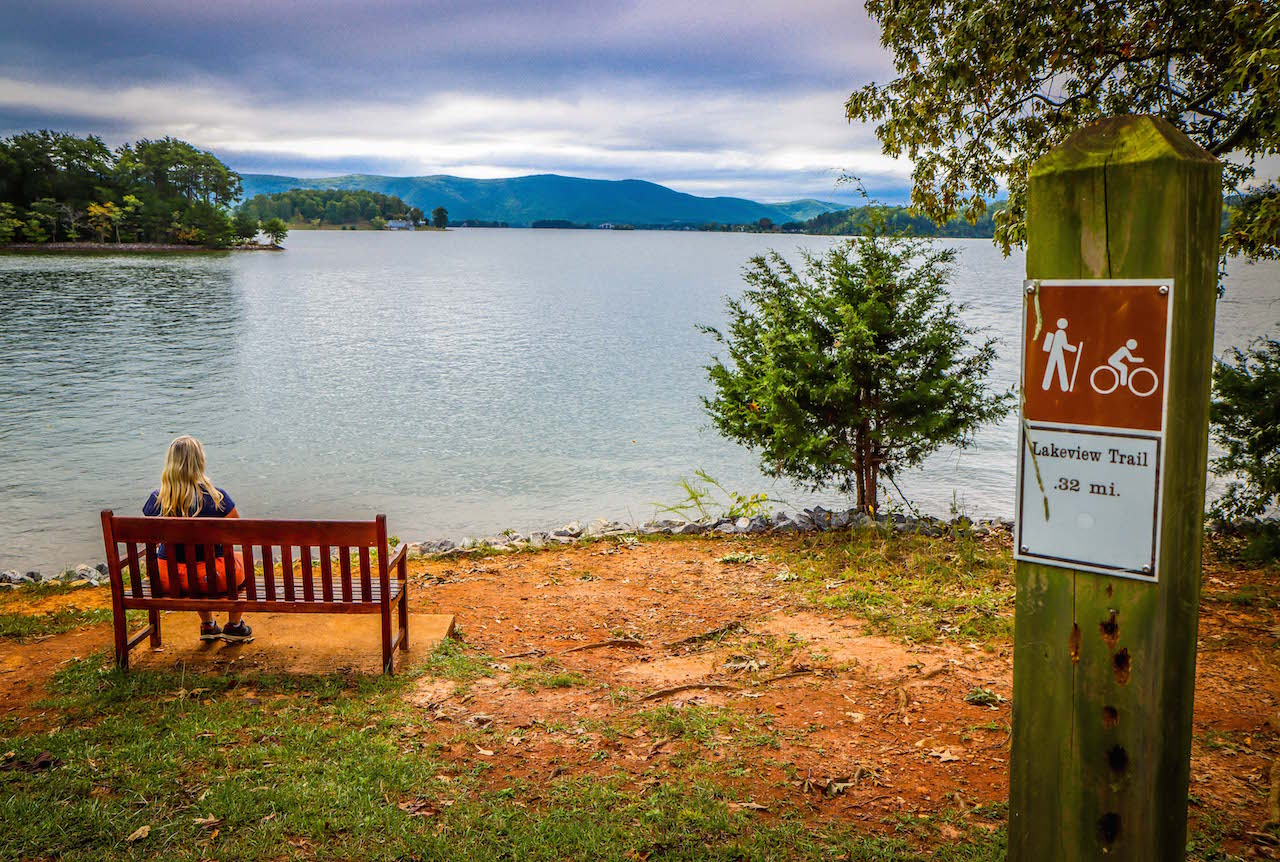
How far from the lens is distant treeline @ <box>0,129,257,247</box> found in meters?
105

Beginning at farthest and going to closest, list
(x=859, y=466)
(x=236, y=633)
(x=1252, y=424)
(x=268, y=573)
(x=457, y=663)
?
1. (x=859, y=466)
2. (x=1252, y=424)
3. (x=236, y=633)
4. (x=457, y=663)
5. (x=268, y=573)

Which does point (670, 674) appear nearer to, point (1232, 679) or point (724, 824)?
point (724, 824)

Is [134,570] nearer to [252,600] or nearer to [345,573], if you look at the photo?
[252,600]

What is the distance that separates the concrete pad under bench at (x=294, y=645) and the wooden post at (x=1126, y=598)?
4.93 m

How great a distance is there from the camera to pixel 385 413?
22516 millimetres

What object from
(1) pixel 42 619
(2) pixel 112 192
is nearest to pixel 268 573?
(1) pixel 42 619

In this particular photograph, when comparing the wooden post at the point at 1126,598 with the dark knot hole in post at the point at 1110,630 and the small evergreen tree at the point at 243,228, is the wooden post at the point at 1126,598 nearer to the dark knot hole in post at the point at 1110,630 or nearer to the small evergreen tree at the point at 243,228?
the dark knot hole in post at the point at 1110,630

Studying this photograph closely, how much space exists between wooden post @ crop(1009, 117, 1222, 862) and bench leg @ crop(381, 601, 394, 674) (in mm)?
4525

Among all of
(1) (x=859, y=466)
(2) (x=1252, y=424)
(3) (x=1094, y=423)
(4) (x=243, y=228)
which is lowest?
(1) (x=859, y=466)

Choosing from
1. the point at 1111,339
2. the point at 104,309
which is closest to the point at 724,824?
the point at 1111,339

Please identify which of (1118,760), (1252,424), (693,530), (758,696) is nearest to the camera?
(1118,760)

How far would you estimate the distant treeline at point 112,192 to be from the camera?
343 ft

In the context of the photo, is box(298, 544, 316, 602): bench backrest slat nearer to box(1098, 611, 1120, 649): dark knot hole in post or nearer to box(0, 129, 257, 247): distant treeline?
box(1098, 611, 1120, 649): dark knot hole in post

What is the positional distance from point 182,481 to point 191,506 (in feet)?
0.67
